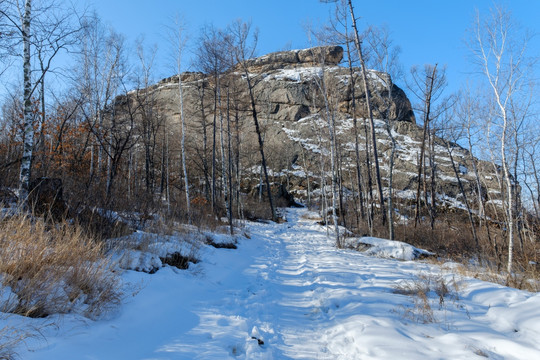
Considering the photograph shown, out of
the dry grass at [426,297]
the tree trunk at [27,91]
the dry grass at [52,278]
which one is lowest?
the dry grass at [426,297]

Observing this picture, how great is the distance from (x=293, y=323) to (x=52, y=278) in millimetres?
2935

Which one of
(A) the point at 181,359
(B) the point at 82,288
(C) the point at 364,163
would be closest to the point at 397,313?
(A) the point at 181,359

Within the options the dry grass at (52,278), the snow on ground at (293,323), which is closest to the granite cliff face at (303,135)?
the snow on ground at (293,323)

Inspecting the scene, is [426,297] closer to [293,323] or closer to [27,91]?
[293,323]

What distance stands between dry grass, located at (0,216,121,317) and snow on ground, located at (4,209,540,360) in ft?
0.64

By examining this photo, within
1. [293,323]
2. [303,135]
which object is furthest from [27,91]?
[303,135]

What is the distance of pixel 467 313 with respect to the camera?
11.5ft

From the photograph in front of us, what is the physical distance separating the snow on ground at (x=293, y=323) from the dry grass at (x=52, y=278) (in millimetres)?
194

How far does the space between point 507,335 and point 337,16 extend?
1343 centimetres

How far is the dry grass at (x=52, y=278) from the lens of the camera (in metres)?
2.34

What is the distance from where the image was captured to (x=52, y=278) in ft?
8.57

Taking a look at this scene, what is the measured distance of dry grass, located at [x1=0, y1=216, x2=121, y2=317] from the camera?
234 cm

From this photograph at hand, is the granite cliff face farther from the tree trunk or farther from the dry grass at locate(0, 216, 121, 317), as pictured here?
the dry grass at locate(0, 216, 121, 317)

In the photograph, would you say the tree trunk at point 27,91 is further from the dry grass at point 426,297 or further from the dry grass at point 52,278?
the dry grass at point 426,297
